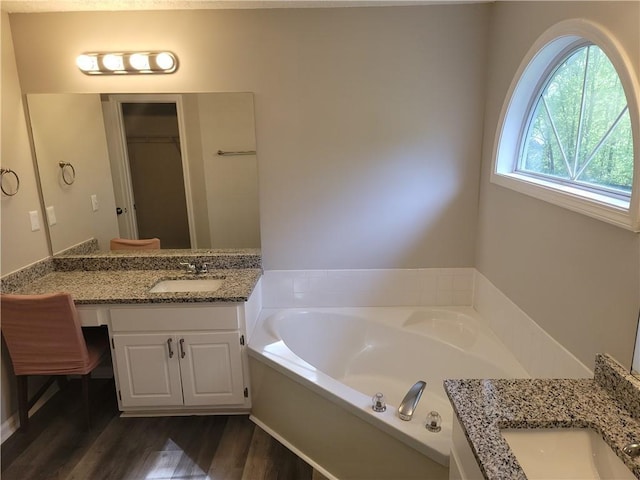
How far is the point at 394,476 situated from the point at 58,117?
9.04 ft

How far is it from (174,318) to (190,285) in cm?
35

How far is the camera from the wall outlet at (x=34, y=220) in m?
2.55

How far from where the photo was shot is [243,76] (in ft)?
8.24

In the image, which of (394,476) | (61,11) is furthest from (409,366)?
(61,11)

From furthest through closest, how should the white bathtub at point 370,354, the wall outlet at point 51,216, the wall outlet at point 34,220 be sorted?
the wall outlet at point 51,216 → the wall outlet at point 34,220 → the white bathtub at point 370,354

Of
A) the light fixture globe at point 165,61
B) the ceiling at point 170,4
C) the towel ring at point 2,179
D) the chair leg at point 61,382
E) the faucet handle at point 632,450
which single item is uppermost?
the ceiling at point 170,4

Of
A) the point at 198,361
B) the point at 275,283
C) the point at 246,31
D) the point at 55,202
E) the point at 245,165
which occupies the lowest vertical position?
the point at 198,361

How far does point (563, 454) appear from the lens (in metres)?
1.20

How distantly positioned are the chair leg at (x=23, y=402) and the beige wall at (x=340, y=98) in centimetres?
154

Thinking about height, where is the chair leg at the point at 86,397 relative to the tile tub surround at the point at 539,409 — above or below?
below

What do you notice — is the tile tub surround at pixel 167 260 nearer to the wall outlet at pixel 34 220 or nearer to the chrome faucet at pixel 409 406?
the wall outlet at pixel 34 220

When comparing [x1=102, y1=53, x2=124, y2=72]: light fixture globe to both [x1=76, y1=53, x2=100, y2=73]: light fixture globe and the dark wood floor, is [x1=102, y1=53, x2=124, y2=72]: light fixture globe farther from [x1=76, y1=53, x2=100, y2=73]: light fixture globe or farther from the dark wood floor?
the dark wood floor

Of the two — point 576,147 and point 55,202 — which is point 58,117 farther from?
point 576,147

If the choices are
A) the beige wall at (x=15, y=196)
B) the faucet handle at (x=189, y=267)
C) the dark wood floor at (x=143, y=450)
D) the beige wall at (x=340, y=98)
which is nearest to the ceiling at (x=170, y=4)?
the beige wall at (x=340, y=98)
